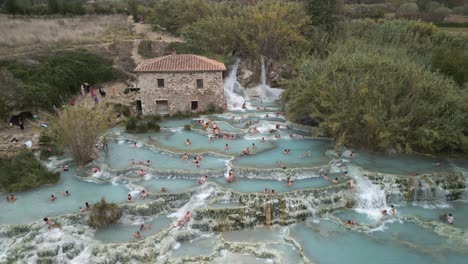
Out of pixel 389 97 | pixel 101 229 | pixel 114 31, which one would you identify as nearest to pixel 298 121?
pixel 389 97

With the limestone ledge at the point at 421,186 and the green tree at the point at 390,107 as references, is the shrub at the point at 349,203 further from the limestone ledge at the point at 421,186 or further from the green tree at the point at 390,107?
the green tree at the point at 390,107

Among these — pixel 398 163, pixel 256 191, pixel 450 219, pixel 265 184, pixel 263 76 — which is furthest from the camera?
pixel 263 76

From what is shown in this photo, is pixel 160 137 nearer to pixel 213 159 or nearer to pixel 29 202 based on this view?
pixel 213 159

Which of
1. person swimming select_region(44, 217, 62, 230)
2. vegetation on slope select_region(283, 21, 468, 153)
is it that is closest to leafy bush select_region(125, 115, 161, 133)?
vegetation on slope select_region(283, 21, 468, 153)

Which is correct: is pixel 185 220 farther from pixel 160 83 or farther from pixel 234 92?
pixel 234 92

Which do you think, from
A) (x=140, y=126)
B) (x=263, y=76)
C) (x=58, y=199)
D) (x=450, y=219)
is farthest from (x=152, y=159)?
(x=263, y=76)

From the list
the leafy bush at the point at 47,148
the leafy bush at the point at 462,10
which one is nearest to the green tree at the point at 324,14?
the leafy bush at the point at 462,10
